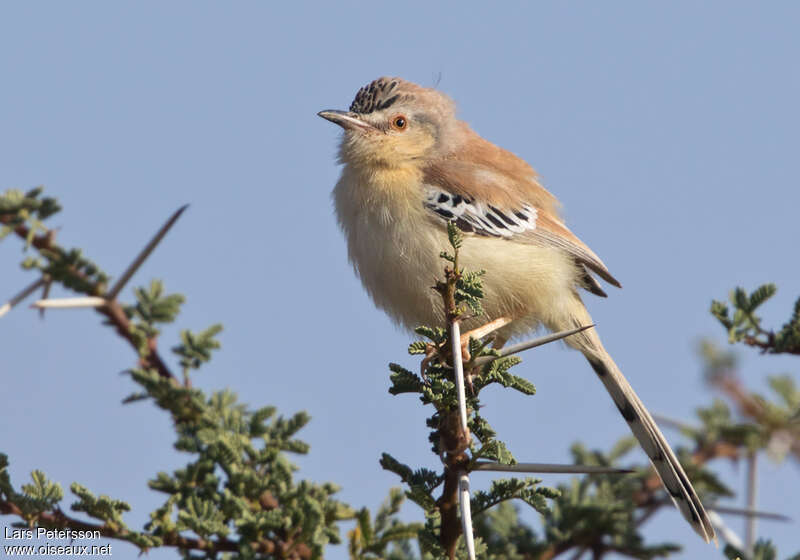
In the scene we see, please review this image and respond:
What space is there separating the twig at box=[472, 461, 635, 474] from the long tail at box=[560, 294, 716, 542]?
69.0 inches

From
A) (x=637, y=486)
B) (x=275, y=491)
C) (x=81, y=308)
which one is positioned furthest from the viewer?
(x=637, y=486)

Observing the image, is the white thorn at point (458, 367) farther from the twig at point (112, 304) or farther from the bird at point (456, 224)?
the bird at point (456, 224)

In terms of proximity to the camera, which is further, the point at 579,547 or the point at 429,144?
the point at 429,144

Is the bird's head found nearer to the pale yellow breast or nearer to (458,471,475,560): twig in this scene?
the pale yellow breast

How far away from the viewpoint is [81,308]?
2953mm

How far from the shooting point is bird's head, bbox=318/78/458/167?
6.03 meters

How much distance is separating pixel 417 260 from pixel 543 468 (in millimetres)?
2807

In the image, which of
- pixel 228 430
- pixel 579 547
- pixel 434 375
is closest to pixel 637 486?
pixel 579 547

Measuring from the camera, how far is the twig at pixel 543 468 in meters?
2.29

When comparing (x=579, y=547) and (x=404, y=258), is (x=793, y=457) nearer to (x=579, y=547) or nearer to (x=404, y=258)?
(x=579, y=547)

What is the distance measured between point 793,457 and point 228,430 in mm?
1862

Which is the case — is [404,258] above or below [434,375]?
above

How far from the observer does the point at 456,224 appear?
5.39m

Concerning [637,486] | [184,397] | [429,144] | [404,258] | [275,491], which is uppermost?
[429,144]
